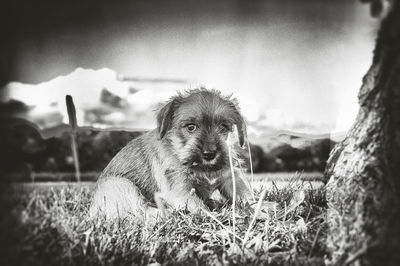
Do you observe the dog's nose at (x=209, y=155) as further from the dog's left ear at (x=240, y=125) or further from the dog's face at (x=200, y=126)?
the dog's left ear at (x=240, y=125)

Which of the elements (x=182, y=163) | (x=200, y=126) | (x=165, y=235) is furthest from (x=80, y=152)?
(x=165, y=235)

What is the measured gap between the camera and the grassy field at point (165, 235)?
2.01 meters

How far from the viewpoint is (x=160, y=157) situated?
11.4 ft

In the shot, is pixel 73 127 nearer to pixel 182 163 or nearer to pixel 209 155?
pixel 182 163

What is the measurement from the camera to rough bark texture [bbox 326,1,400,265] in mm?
1844

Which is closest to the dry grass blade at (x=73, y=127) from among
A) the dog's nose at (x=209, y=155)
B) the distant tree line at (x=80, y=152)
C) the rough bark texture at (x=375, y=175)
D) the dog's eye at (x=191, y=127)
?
the distant tree line at (x=80, y=152)

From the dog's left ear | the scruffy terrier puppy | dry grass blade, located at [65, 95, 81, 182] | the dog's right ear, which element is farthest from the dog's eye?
dry grass blade, located at [65, 95, 81, 182]

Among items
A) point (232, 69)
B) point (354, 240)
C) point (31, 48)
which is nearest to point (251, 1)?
point (232, 69)

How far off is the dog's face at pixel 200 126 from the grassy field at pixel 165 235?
0.48 metres

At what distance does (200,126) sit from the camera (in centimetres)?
331

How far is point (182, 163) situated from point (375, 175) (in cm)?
174

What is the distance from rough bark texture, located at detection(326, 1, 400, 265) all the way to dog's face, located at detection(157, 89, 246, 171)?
4.07 feet

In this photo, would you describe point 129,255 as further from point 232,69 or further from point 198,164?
point 232,69

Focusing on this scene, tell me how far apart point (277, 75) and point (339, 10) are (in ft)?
2.67
